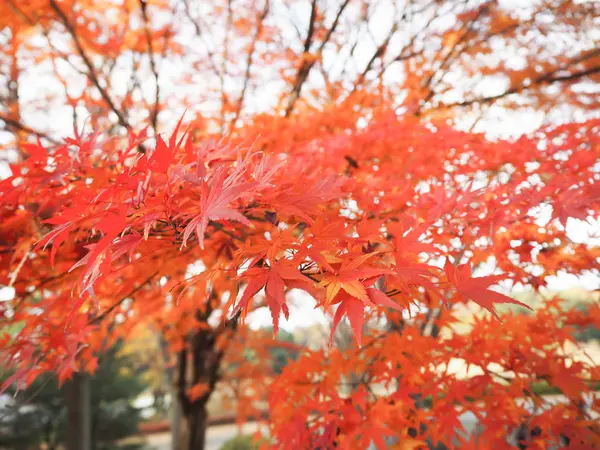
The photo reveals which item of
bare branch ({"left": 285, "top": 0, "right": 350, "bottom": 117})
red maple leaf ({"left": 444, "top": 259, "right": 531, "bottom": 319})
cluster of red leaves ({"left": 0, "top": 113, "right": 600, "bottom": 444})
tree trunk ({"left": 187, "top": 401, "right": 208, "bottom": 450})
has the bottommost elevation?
tree trunk ({"left": 187, "top": 401, "right": 208, "bottom": 450})

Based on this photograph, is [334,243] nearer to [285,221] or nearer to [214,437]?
[285,221]

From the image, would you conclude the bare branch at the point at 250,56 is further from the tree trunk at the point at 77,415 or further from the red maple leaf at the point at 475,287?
the tree trunk at the point at 77,415

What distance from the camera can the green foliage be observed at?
8141 mm

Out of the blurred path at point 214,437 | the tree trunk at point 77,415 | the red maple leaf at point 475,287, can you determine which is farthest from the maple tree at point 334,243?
the blurred path at point 214,437

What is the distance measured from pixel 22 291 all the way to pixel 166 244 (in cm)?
124

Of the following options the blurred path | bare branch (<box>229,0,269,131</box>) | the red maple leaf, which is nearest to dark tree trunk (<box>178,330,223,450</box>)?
bare branch (<box>229,0,269,131</box>)

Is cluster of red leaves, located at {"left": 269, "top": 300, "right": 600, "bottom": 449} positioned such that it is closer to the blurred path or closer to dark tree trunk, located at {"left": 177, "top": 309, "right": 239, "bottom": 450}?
dark tree trunk, located at {"left": 177, "top": 309, "right": 239, "bottom": 450}

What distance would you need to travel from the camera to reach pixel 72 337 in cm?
197

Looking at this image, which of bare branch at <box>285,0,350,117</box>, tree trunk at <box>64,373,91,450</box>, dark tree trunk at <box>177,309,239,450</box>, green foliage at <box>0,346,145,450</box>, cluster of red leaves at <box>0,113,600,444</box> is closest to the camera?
cluster of red leaves at <box>0,113,600,444</box>

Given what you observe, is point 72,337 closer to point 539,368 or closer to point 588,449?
point 539,368

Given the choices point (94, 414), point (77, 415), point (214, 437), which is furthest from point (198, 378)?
point (214, 437)

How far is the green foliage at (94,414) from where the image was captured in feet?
26.7

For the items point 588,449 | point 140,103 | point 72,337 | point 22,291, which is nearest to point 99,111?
point 140,103

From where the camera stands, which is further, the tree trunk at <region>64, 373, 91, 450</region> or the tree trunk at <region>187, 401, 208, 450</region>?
the tree trunk at <region>64, 373, 91, 450</region>
